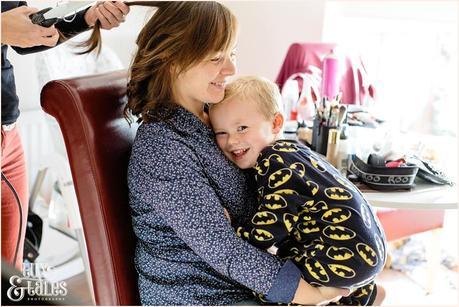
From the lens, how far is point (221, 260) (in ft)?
3.58

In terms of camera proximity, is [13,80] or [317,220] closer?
[317,220]

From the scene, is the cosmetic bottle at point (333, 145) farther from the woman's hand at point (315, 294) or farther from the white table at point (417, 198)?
the woman's hand at point (315, 294)

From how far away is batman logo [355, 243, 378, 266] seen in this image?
1115 millimetres

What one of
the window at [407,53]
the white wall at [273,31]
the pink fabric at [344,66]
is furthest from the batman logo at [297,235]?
the window at [407,53]

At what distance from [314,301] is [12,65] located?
0.87 m

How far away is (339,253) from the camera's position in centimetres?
112

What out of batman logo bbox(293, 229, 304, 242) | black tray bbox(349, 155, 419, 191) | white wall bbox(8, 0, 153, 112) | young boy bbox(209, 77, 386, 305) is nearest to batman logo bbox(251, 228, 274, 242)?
young boy bbox(209, 77, 386, 305)

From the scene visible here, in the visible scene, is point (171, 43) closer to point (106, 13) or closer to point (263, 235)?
point (106, 13)

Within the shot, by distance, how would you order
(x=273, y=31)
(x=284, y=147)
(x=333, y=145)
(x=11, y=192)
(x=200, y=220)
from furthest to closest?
(x=273, y=31)
(x=333, y=145)
(x=11, y=192)
(x=284, y=147)
(x=200, y=220)

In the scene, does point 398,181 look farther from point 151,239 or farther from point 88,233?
point 88,233

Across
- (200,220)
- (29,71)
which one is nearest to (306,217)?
(200,220)

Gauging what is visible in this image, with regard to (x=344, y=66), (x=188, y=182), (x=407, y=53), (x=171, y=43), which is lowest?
(x=407, y=53)

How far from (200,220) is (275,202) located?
0.16 meters

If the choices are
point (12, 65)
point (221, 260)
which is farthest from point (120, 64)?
Answer: point (221, 260)
